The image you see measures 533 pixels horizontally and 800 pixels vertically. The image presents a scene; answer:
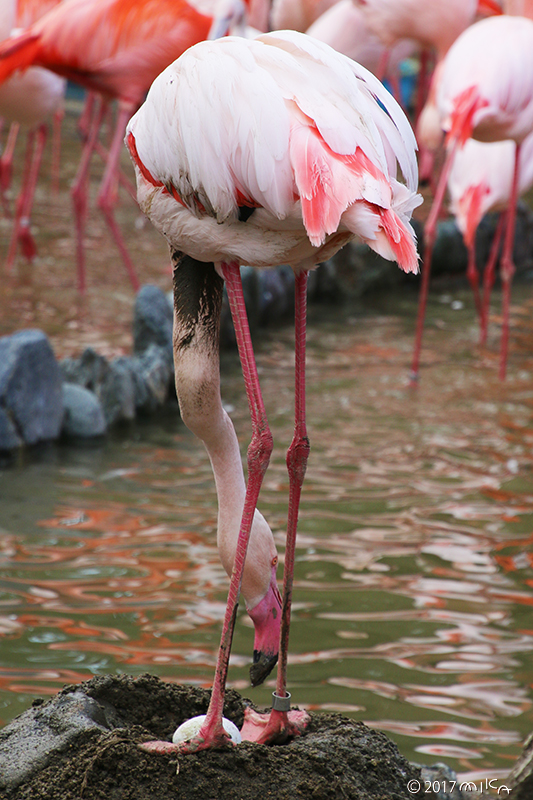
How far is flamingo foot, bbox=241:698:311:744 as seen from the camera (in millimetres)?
2273

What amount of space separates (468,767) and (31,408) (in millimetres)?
2882

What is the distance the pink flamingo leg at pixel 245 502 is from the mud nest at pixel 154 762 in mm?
42

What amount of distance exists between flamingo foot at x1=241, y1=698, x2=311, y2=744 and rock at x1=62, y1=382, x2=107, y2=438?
2789 millimetres

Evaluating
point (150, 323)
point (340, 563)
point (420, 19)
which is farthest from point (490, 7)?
point (340, 563)

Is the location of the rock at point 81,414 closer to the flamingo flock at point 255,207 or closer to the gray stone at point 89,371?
the gray stone at point 89,371

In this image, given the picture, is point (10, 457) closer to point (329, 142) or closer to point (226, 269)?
point (226, 269)

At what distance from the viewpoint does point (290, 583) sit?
7.48 feet

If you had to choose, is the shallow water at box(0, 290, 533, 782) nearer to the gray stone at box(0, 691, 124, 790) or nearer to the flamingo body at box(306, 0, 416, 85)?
the gray stone at box(0, 691, 124, 790)

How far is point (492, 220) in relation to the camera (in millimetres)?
8953

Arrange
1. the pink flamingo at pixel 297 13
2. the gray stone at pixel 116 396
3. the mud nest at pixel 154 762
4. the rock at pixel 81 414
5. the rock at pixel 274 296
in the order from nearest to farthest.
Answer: the mud nest at pixel 154 762 < the rock at pixel 81 414 < the gray stone at pixel 116 396 < the rock at pixel 274 296 < the pink flamingo at pixel 297 13

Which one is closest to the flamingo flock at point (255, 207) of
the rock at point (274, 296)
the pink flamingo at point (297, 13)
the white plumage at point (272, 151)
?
the white plumage at point (272, 151)

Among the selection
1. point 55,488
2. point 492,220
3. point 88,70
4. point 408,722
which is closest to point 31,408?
point 55,488

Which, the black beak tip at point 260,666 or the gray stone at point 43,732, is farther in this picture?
the black beak tip at point 260,666

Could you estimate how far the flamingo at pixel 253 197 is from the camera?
6.42 feet
